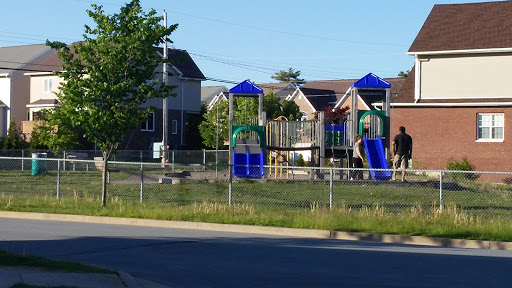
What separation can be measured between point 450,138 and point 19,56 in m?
39.3

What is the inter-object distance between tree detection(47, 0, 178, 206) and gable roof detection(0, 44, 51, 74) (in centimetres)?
4197

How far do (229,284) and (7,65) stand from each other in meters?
58.1

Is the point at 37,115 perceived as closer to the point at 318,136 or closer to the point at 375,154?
the point at 318,136

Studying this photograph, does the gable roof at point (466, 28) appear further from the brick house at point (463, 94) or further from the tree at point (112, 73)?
the tree at point (112, 73)

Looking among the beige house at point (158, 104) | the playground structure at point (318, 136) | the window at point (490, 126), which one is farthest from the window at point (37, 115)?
the window at point (490, 126)

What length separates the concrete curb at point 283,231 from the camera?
1630 centimetres

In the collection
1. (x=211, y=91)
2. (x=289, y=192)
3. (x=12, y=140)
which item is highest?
(x=211, y=91)

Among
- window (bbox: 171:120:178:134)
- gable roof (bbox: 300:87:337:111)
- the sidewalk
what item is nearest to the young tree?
window (bbox: 171:120:178:134)

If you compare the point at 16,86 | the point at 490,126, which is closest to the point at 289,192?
the point at 490,126

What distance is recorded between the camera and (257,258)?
13.3m

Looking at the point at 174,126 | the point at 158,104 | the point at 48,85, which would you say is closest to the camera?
the point at 48,85

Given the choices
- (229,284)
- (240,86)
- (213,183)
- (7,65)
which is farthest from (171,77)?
(229,284)

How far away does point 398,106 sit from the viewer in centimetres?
4275

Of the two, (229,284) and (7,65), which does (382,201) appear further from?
(7,65)
